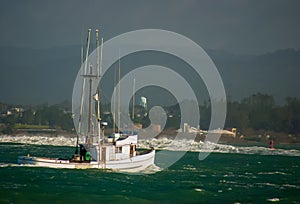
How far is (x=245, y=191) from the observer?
169 ft

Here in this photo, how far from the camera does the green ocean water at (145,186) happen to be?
4600cm

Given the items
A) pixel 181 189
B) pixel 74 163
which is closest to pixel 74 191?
pixel 181 189

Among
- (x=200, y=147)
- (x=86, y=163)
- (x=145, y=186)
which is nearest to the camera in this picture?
(x=145, y=186)

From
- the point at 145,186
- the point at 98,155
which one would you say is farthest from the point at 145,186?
the point at 98,155

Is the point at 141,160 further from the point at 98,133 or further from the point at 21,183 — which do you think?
the point at 21,183

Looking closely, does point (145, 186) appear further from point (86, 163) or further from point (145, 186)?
point (86, 163)

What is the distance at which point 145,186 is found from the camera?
173ft

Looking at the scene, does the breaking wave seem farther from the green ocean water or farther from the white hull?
the white hull

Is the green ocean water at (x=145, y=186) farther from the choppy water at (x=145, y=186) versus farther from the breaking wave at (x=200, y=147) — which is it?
the breaking wave at (x=200, y=147)

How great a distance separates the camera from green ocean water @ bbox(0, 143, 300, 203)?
46.0m

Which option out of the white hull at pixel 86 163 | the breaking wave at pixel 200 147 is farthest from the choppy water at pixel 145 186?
the breaking wave at pixel 200 147

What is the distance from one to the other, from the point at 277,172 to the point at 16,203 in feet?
121

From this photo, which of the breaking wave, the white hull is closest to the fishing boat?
the white hull

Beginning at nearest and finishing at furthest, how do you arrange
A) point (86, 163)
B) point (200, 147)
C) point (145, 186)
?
point (145, 186), point (86, 163), point (200, 147)
